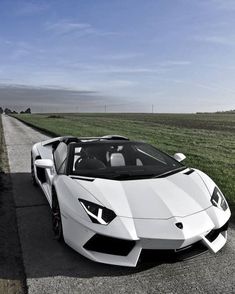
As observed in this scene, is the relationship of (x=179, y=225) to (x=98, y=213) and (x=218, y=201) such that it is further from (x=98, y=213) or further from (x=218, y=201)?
(x=218, y=201)

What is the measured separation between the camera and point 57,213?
3893mm

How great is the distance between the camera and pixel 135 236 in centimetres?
293

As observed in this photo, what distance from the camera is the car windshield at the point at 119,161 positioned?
13.2ft

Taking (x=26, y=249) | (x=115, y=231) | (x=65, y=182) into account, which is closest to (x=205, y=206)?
(x=115, y=231)

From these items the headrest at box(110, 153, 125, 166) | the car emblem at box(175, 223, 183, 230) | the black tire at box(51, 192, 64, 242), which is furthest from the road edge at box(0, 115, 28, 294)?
the headrest at box(110, 153, 125, 166)

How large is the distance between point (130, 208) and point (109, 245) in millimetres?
409

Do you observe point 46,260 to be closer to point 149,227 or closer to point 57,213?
point 57,213

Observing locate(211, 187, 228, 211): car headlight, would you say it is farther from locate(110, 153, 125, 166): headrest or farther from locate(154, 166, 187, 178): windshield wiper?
locate(110, 153, 125, 166): headrest

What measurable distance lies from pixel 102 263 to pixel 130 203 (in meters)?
0.63

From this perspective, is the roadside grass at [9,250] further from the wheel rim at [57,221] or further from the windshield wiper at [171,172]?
the windshield wiper at [171,172]

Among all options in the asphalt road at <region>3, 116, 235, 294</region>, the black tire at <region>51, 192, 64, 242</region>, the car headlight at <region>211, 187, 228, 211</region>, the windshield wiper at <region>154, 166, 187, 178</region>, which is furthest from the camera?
the windshield wiper at <region>154, 166, 187, 178</region>

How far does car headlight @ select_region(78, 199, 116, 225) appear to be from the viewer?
10.2 feet

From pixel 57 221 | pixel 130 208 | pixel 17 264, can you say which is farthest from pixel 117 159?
pixel 17 264

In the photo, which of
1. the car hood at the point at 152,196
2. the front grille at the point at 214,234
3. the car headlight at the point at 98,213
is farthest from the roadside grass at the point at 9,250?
the front grille at the point at 214,234
